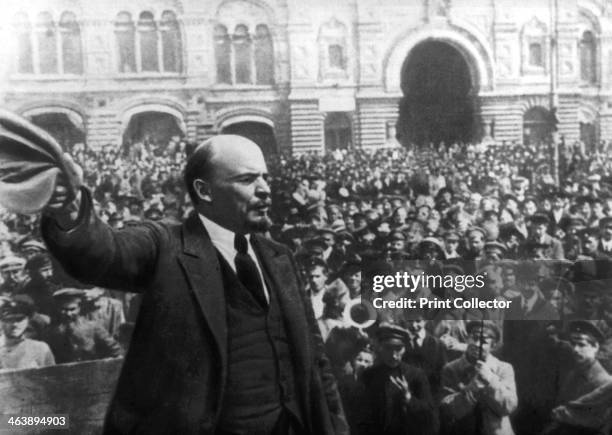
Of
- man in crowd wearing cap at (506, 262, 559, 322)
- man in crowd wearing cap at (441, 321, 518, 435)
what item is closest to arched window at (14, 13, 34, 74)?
man in crowd wearing cap at (441, 321, 518, 435)

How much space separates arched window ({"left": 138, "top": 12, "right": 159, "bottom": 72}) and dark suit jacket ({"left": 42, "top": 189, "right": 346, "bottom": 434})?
1.77 m

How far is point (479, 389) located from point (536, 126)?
1744 mm

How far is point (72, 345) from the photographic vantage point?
14.1ft

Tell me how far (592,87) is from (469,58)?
2.74ft

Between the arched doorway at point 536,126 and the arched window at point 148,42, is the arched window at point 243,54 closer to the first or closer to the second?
the arched window at point 148,42

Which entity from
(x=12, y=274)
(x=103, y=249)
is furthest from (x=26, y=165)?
(x=12, y=274)

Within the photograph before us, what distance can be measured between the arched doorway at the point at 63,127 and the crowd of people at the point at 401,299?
10 centimetres

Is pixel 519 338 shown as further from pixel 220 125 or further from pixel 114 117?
pixel 114 117

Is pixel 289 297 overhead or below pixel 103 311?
overhead

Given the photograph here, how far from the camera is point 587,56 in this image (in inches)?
192

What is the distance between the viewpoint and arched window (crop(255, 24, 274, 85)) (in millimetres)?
4758

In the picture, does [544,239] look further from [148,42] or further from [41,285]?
[41,285]

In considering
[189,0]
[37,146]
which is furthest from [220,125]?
[37,146]

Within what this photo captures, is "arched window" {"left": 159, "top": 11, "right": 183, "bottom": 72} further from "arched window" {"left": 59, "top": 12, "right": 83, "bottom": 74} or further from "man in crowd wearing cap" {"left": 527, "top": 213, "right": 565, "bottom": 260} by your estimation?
"man in crowd wearing cap" {"left": 527, "top": 213, "right": 565, "bottom": 260}
